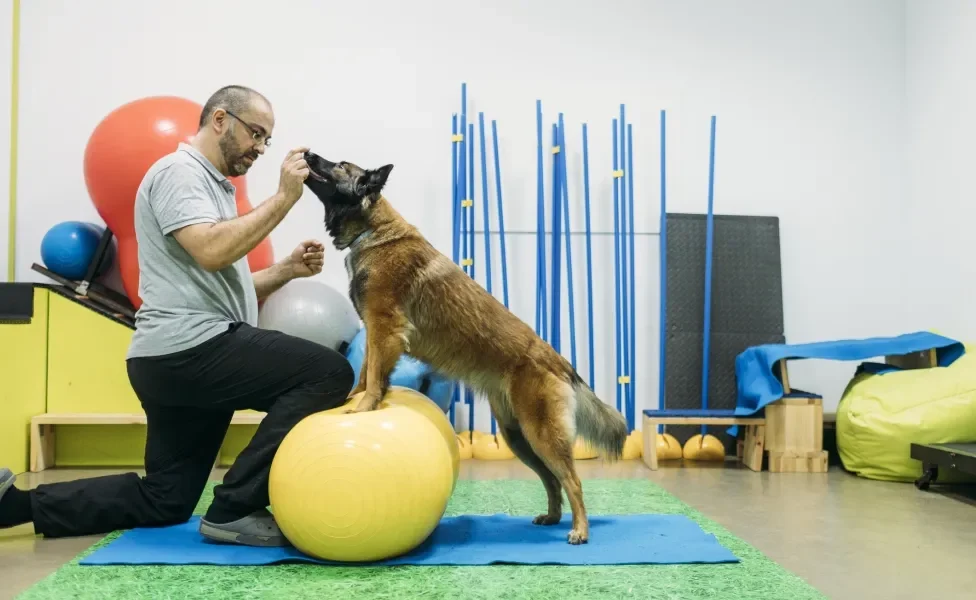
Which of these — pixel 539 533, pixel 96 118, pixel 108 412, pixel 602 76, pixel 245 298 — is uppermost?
pixel 602 76

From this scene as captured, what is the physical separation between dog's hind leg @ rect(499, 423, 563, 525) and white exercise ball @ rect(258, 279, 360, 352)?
130 centimetres

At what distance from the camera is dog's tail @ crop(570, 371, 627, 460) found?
2869mm

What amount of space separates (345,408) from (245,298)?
605 millimetres

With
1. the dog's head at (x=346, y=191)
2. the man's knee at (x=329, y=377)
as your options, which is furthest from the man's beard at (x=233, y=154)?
the man's knee at (x=329, y=377)

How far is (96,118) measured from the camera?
189 inches

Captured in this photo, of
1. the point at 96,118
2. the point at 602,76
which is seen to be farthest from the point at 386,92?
the point at 96,118

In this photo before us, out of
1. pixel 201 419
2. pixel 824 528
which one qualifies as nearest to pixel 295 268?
pixel 201 419

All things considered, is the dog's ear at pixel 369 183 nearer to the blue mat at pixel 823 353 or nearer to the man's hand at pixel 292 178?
the man's hand at pixel 292 178

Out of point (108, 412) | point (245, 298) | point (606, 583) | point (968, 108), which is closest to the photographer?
point (606, 583)

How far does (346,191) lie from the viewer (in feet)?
9.31

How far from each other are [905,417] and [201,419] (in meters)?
3.38

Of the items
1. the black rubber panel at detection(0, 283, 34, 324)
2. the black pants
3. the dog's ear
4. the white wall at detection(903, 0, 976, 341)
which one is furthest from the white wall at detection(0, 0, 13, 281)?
the white wall at detection(903, 0, 976, 341)

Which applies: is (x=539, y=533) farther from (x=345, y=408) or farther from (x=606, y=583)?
(x=345, y=408)

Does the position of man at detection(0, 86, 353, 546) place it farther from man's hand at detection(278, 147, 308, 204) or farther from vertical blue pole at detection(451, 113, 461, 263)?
vertical blue pole at detection(451, 113, 461, 263)
